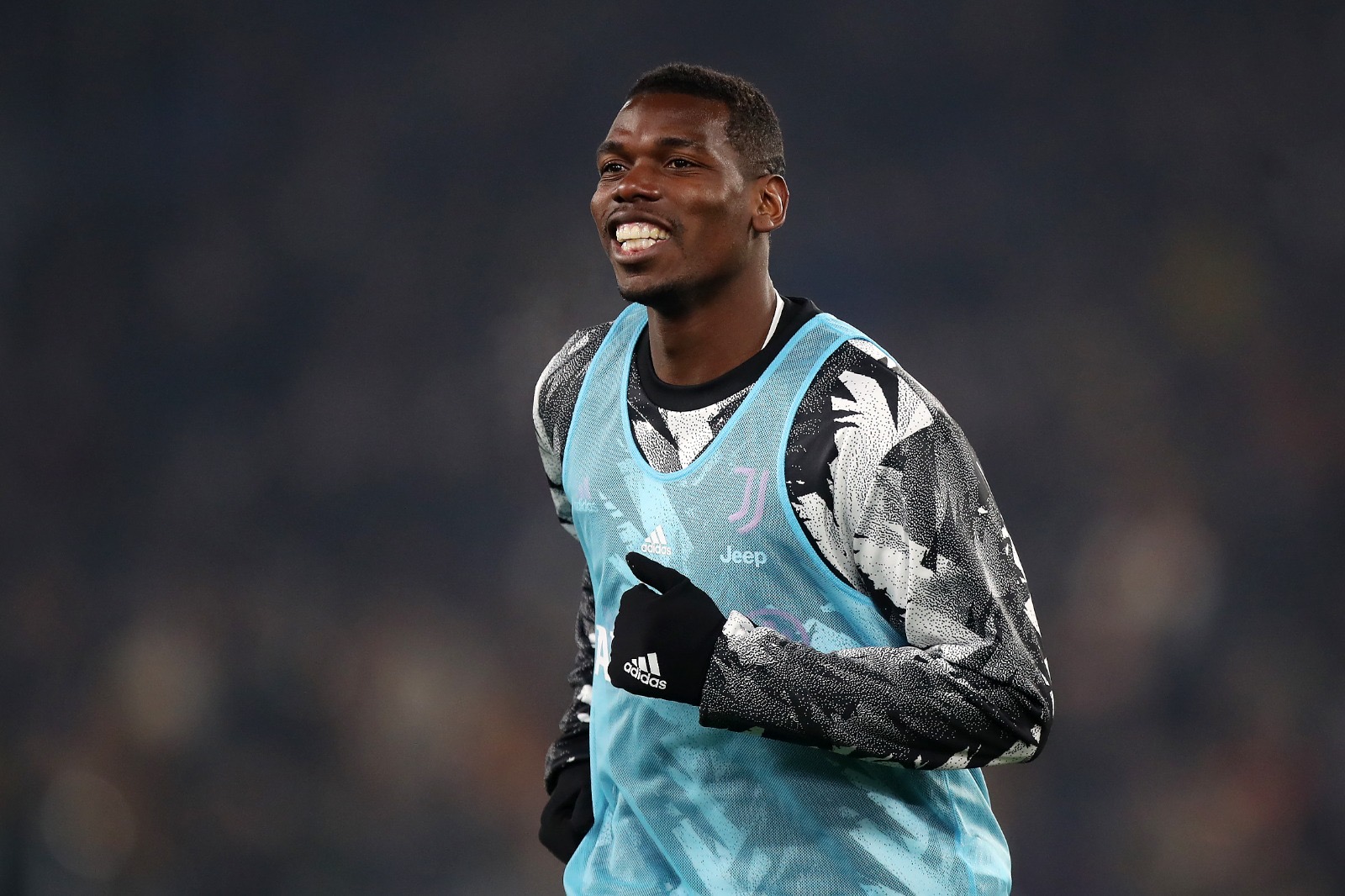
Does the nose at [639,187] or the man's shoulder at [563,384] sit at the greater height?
the nose at [639,187]

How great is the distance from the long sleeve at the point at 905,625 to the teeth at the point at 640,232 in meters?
0.32

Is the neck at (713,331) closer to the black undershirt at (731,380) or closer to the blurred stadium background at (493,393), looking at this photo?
the black undershirt at (731,380)

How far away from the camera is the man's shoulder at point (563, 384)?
235 centimetres

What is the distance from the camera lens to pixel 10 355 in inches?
177

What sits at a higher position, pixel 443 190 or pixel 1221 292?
pixel 443 190

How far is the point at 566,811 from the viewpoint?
239cm

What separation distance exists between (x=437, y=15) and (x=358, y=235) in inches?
26.6

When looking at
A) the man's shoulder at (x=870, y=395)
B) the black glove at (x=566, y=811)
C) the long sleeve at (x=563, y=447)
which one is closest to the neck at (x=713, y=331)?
the man's shoulder at (x=870, y=395)

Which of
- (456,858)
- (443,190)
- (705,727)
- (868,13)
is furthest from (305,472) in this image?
(705,727)

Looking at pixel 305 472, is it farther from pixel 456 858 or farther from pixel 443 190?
pixel 456 858

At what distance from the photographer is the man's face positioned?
6.79ft

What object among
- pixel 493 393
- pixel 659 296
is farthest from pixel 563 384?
pixel 493 393

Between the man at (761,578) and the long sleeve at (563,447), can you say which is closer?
the man at (761,578)

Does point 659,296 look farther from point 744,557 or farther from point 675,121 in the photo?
point 744,557
